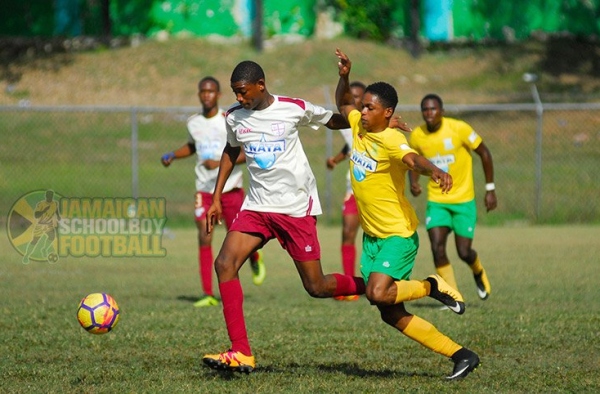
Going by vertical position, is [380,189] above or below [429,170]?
below

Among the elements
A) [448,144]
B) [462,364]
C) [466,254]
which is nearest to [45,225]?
[448,144]

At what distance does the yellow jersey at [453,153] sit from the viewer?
10.1 meters

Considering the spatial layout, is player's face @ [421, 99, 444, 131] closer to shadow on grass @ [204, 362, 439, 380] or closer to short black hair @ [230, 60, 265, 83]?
short black hair @ [230, 60, 265, 83]

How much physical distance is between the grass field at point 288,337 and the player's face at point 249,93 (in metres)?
1.89

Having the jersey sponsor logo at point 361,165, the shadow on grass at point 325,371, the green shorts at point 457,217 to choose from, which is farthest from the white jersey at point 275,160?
the green shorts at point 457,217

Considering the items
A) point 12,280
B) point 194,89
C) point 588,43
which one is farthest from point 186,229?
point 588,43

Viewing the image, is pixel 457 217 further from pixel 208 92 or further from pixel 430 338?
pixel 430 338

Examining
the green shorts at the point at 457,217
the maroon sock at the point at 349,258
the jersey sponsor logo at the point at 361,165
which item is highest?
the jersey sponsor logo at the point at 361,165

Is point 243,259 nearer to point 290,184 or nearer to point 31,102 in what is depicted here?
point 290,184

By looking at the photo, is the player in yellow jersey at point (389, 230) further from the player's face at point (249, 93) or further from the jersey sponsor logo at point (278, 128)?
the player's face at point (249, 93)

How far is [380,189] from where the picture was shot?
22.5 feet

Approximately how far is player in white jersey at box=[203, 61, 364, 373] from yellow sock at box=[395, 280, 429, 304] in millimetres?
472

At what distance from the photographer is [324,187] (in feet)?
67.9

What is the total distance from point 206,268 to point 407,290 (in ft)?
14.0
